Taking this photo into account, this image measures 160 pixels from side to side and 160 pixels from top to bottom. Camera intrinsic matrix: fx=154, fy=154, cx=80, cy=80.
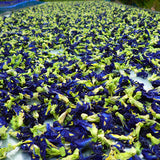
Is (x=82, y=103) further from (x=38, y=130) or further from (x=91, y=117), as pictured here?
(x=38, y=130)

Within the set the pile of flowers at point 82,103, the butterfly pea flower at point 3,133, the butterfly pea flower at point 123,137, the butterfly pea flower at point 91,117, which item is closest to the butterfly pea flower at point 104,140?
the pile of flowers at point 82,103

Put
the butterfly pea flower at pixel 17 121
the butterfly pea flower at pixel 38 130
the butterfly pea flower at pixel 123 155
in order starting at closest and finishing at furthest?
the butterfly pea flower at pixel 123 155 → the butterfly pea flower at pixel 38 130 → the butterfly pea flower at pixel 17 121

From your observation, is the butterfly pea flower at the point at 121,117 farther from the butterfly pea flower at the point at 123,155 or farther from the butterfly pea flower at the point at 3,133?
the butterfly pea flower at the point at 3,133

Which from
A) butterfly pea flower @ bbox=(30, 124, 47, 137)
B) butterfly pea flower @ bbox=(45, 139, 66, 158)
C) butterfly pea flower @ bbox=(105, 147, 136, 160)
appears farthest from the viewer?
butterfly pea flower @ bbox=(30, 124, 47, 137)

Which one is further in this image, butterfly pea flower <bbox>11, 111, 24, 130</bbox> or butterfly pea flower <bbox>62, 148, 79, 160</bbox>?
butterfly pea flower <bbox>11, 111, 24, 130</bbox>

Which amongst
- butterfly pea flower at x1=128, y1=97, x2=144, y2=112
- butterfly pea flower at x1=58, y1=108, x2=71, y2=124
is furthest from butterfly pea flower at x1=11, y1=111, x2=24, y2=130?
butterfly pea flower at x1=128, y1=97, x2=144, y2=112

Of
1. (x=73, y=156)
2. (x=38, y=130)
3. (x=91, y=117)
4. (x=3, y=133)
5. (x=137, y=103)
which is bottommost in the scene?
(x=3, y=133)

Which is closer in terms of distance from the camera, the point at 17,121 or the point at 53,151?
the point at 53,151

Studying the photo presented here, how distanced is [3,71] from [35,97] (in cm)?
158

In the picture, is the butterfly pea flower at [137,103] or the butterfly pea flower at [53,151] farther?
the butterfly pea flower at [137,103]

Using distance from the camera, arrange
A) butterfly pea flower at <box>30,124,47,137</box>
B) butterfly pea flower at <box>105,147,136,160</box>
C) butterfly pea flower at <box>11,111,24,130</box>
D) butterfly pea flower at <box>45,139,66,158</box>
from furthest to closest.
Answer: butterfly pea flower at <box>11,111,24,130</box> → butterfly pea flower at <box>30,124,47,137</box> → butterfly pea flower at <box>45,139,66,158</box> → butterfly pea flower at <box>105,147,136,160</box>

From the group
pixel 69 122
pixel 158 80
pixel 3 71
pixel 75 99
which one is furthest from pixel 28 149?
pixel 158 80

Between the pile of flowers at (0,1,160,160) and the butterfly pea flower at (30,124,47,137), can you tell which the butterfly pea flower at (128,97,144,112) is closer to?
the pile of flowers at (0,1,160,160)

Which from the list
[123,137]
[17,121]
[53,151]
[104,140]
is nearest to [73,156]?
[53,151]
